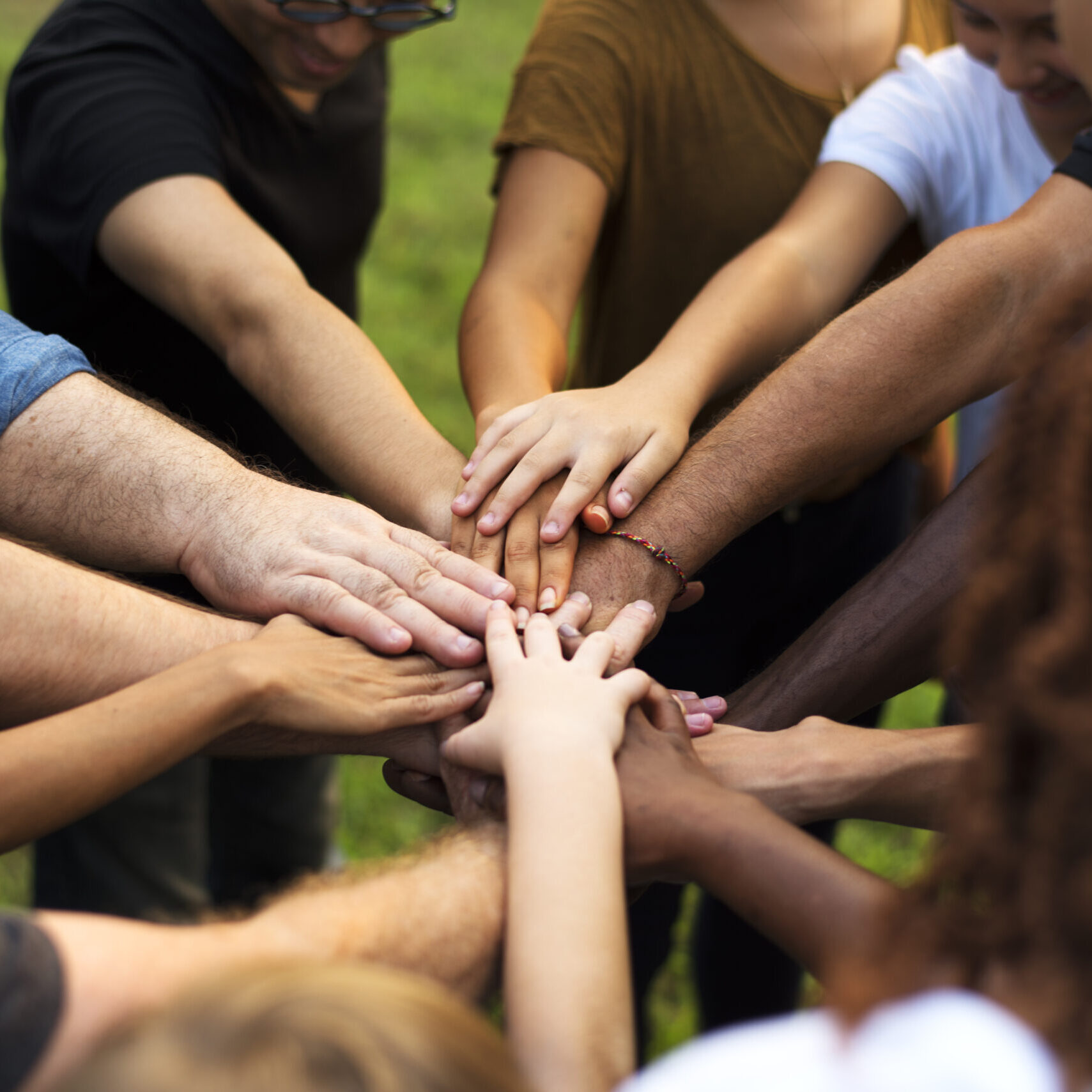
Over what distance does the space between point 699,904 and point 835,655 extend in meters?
1.06

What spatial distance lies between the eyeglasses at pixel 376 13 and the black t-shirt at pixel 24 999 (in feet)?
5.31

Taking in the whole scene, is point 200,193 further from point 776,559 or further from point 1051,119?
point 1051,119

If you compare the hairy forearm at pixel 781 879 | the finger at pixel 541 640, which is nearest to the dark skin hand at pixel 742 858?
the hairy forearm at pixel 781 879

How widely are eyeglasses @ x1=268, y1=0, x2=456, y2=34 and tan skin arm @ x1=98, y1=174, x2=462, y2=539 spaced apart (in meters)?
0.37

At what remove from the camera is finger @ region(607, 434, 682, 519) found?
168 centimetres

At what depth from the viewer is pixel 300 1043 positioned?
2.57 ft

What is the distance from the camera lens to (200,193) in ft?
5.91

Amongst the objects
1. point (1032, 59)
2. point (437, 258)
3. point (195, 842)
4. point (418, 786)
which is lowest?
point (195, 842)

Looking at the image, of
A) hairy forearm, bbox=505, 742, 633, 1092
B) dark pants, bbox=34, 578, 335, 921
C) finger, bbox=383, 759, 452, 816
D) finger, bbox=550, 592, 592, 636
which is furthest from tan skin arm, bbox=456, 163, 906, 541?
dark pants, bbox=34, 578, 335, 921

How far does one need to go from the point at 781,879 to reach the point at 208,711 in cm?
66

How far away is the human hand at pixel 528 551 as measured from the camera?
5.27ft

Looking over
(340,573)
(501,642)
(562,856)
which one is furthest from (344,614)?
(562,856)

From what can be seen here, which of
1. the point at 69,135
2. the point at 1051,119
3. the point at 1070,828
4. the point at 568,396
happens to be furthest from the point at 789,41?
the point at 1070,828

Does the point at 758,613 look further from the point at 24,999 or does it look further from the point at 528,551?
the point at 24,999
